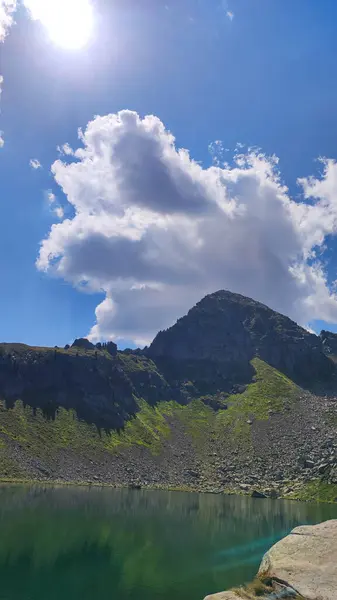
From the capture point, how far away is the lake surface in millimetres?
38906

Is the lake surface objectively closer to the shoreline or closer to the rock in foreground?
the rock in foreground

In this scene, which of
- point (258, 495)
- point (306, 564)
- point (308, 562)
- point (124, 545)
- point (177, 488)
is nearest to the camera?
point (306, 564)

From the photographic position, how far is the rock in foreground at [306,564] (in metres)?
25.5

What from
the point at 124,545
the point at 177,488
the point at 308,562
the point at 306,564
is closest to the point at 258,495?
the point at 177,488

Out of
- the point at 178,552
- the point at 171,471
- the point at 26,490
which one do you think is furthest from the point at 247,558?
the point at 171,471

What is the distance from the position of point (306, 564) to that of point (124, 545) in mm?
34827

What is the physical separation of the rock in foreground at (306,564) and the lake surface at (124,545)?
910 cm

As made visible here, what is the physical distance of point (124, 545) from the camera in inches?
2280

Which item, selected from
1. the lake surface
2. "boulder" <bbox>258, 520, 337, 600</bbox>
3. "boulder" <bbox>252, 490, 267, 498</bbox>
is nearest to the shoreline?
"boulder" <bbox>252, 490, 267, 498</bbox>

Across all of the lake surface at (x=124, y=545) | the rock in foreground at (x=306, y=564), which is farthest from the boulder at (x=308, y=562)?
the lake surface at (x=124, y=545)

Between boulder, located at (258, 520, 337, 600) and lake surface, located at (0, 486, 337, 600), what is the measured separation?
8.99 m

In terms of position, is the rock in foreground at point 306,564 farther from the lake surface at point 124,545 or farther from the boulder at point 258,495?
the boulder at point 258,495

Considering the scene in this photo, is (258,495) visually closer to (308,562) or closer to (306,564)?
(308,562)

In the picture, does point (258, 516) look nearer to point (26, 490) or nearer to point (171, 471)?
point (26, 490)
